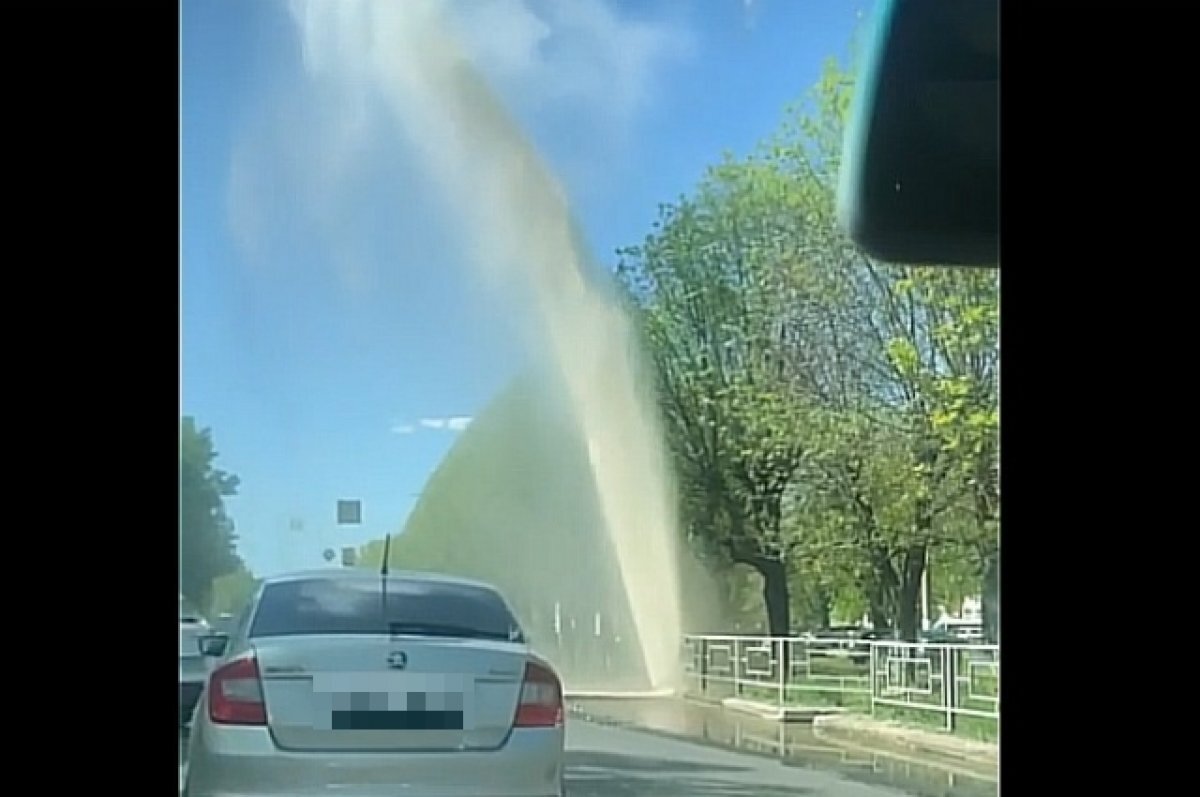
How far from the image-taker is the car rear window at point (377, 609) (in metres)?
2.34

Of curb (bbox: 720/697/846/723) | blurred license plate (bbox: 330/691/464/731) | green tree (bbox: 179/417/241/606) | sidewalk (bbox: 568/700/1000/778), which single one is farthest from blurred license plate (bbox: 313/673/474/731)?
curb (bbox: 720/697/846/723)

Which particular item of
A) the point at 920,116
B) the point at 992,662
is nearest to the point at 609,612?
the point at 992,662

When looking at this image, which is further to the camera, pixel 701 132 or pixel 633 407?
pixel 633 407

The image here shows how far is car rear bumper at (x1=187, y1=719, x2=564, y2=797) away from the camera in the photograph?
2396 millimetres

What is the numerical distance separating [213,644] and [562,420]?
2.46ft

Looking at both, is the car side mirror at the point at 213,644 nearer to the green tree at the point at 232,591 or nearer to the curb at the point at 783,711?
the green tree at the point at 232,591

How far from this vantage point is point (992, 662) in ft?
7.01

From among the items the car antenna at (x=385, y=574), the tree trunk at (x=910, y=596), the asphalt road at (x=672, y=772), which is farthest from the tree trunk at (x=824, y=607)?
the car antenna at (x=385, y=574)

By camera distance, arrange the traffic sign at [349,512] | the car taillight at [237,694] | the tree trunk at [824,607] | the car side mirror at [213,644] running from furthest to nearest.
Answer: the tree trunk at [824,607]
the traffic sign at [349,512]
the car taillight at [237,694]
the car side mirror at [213,644]

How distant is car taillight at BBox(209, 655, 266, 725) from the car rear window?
0.07m

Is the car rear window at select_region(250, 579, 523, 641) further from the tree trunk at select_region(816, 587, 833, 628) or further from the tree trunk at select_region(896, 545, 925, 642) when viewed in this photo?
the tree trunk at select_region(896, 545, 925, 642)
